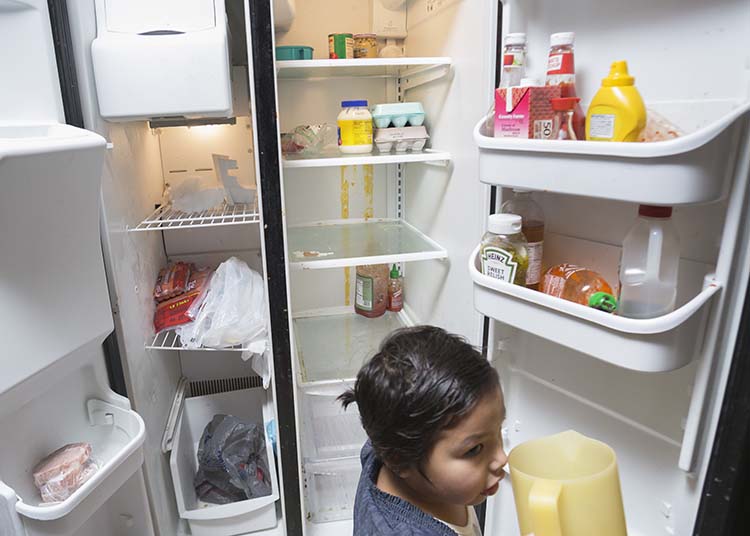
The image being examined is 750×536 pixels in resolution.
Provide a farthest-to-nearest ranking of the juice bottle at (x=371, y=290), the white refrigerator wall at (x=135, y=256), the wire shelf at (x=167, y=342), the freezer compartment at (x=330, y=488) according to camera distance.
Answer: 1. the juice bottle at (x=371, y=290)
2. the freezer compartment at (x=330, y=488)
3. the wire shelf at (x=167, y=342)
4. the white refrigerator wall at (x=135, y=256)

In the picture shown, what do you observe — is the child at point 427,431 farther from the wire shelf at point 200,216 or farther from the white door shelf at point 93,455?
the wire shelf at point 200,216

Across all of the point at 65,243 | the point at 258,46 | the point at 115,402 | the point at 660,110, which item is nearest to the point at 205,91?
the point at 258,46

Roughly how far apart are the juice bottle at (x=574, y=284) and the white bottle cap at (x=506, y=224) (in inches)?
4.3

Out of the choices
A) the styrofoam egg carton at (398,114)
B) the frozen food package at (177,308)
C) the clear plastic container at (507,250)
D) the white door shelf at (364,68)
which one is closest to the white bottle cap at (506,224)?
the clear plastic container at (507,250)

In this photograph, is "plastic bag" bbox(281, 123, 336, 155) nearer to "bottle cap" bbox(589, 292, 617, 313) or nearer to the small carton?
the small carton

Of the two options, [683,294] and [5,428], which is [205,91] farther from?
[683,294]

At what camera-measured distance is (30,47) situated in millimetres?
965

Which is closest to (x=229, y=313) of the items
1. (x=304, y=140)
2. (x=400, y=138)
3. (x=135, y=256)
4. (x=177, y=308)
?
(x=177, y=308)

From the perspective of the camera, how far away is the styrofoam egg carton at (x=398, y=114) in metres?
1.54

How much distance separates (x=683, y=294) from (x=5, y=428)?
1.14m

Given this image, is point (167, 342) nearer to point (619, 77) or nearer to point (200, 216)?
point (200, 216)

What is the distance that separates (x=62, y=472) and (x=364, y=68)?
141 centimetres

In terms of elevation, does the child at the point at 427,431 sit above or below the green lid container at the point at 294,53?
below

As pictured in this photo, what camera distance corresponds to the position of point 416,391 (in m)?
0.73
